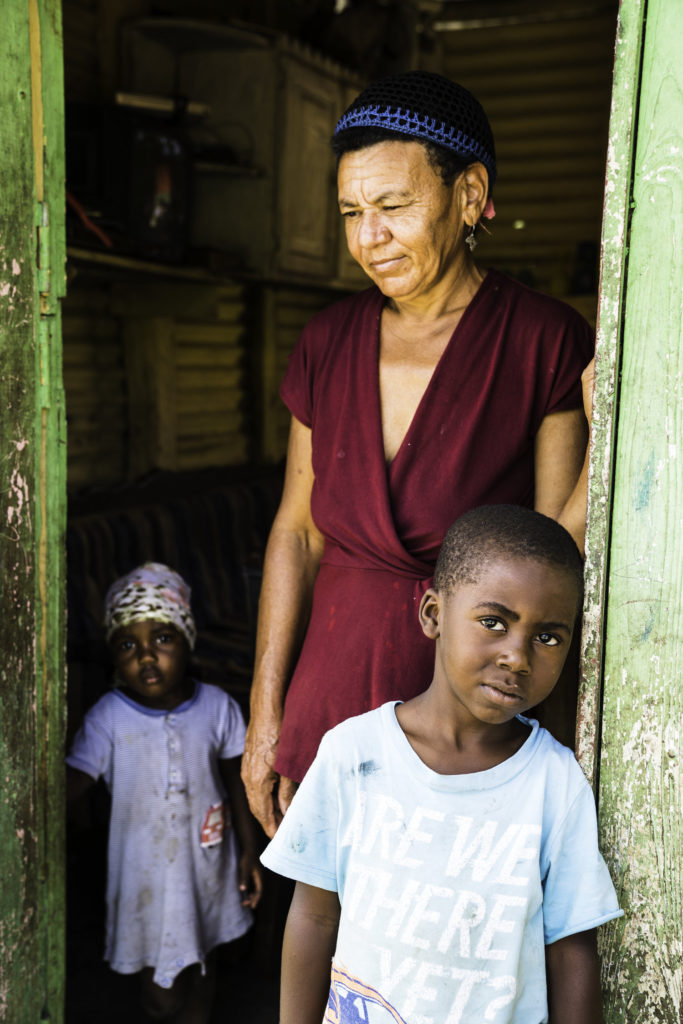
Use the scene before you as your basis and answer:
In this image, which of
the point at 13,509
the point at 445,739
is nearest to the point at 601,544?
the point at 445,739

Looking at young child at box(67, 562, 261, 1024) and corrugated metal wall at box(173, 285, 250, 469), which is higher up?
corrugated metal wall at box(173, 285, 250, 469)

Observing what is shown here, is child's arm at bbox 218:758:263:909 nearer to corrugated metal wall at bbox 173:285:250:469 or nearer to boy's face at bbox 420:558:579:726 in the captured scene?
boy's face at bbox 420:558:579:726

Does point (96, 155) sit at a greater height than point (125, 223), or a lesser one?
greater

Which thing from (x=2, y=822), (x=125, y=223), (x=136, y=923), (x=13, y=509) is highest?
(x=125, y=223)

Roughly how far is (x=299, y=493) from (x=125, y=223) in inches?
102

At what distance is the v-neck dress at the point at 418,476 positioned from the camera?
1.71m

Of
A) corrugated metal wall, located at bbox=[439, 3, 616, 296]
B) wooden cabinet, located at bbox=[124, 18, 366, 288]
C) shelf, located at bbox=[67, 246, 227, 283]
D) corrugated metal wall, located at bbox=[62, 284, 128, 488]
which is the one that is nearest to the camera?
shelf, located at bbox=[67, 246, 227, 283]

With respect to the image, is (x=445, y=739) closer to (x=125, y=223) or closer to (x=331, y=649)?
(x=331, y=649)

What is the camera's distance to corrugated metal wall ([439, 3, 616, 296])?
621cm

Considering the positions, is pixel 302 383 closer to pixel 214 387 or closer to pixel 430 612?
pixel 430 612

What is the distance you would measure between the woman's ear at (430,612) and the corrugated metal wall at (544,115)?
195 inches

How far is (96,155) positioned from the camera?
4133mm

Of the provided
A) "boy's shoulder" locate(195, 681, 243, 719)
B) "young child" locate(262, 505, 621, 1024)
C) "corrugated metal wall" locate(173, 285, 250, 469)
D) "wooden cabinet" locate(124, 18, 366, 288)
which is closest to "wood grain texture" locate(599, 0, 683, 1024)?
"young child" locate(262, 505, 621, 1024)

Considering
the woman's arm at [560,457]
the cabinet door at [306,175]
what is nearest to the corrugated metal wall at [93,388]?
the cabinet door at [306,175]
